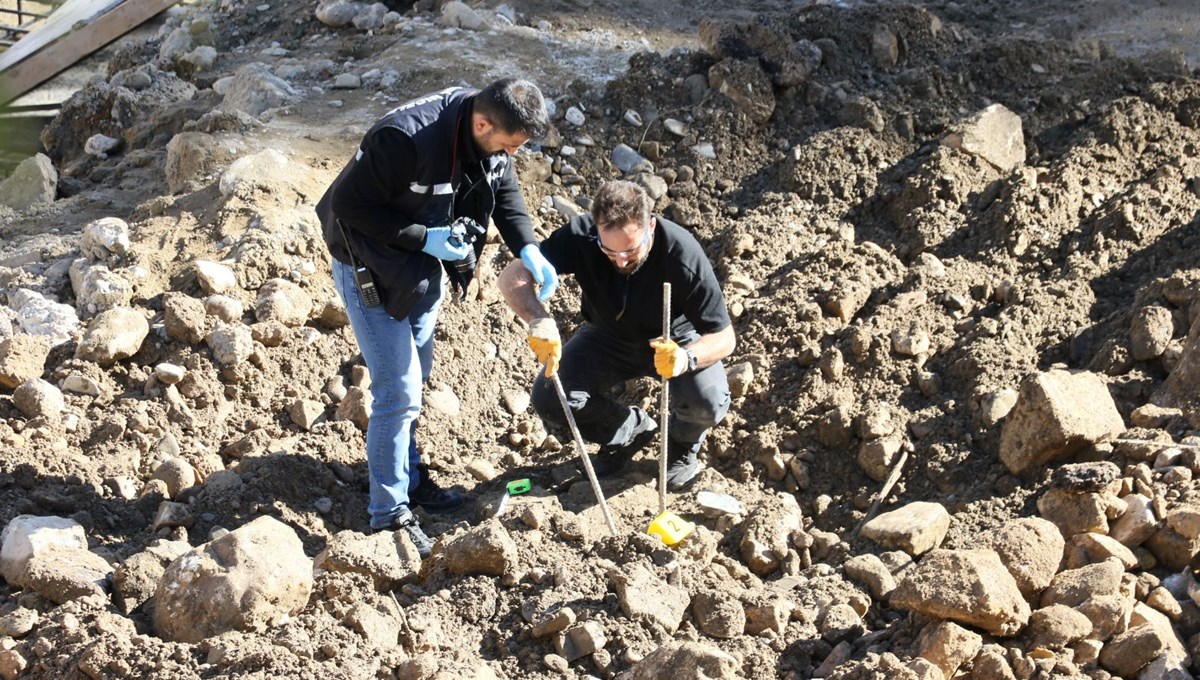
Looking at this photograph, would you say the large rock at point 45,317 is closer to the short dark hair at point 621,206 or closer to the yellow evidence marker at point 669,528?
the short dark hair at point 621,206

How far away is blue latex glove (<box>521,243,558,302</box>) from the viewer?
410cm

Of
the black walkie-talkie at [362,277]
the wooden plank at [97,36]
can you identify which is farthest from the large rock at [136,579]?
the wooden plank at [97,36]

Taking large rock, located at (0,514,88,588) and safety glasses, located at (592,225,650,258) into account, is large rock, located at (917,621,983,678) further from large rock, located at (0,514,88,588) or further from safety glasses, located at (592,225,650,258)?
large rock, located at (0,514,88,588)

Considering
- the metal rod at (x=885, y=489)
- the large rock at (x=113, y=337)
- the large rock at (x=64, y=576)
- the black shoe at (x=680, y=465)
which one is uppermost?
the large rock at (x=113, y=337)

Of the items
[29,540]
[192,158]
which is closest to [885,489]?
[29,540]

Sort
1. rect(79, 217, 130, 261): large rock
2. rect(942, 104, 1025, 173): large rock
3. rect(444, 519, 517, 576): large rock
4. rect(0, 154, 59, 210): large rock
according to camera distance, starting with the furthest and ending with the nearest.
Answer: rect(0, 154, 59, 210): large rock < rect(942, 104, 1025, 173): large rock < rect(79, 217, 130, 261): large rock < rect(444, 519, 517, 576): large rock

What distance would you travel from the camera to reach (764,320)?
17.4 ft

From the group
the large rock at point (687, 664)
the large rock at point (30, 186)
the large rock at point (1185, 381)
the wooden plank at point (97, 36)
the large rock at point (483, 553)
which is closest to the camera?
the large rock at point (687, 664)

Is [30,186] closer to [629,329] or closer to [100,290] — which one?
[100,290]

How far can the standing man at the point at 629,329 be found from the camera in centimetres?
404

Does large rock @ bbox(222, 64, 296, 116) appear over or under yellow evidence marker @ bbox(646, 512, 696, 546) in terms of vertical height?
over

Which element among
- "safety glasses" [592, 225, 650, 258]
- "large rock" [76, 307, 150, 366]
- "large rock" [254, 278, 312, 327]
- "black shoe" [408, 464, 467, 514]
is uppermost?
"safety glasses" [592, 225, 650, 258]

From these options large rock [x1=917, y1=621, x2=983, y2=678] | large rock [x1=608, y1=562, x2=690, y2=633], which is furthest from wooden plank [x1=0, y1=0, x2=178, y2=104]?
large rock [x1=917, y1=621, x2=983, y2=678]

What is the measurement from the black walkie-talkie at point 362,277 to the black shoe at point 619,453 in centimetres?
132
